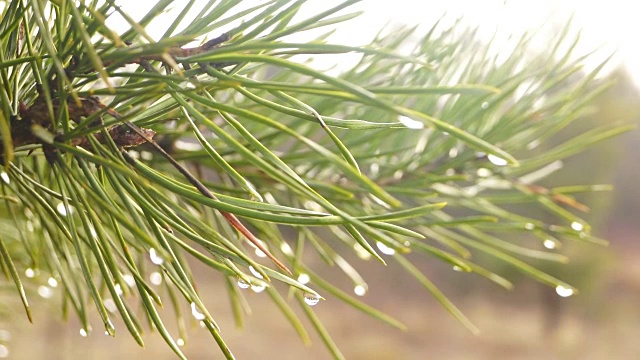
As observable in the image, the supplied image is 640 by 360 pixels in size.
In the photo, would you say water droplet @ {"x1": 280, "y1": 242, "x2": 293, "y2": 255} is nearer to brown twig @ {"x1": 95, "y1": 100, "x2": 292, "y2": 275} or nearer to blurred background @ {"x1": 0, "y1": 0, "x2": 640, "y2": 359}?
brown twig @ {"x1": 95, "y1": 100, "x2": 292, "y2": 275}

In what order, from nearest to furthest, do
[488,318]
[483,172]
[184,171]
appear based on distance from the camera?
[184,171] < [483,172] < [488,318]

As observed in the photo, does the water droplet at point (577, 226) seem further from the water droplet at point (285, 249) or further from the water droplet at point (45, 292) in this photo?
the water droplet at point (45, 292)

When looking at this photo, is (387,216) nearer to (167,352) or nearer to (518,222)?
(518,222)

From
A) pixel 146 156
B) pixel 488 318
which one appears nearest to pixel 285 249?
pixel 146 156

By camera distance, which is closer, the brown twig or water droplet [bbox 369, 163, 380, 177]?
the brown twig

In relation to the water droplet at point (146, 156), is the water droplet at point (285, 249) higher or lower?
lower

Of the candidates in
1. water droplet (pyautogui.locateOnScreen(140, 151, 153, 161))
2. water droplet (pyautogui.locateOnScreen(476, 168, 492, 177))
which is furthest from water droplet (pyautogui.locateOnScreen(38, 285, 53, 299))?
water droplet (pyautogui.locateOnScreen(476, 168, 492, 177))

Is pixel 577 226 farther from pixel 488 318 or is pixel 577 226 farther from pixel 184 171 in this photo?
pixel 488 318

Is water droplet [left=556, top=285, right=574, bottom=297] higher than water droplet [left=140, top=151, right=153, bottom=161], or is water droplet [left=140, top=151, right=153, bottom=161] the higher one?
water droplet [left=140, top=151, right=153, bottom=161]

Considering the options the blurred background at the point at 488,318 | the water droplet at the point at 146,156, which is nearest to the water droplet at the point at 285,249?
the water droplet at the point at 146,156

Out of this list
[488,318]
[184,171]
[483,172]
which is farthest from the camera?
[488,318]

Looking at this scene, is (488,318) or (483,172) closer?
(483,172)
